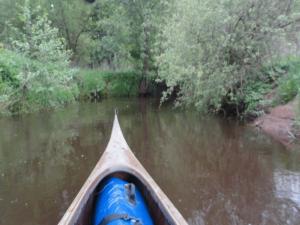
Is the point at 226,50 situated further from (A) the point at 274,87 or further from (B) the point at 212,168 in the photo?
(B) the point at 212,168

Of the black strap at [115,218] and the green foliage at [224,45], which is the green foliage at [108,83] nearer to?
the green foliage at [224,45]

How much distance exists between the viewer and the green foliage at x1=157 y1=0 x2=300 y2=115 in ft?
31.8

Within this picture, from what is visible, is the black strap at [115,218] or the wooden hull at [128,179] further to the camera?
the wooden hull at [128,179]

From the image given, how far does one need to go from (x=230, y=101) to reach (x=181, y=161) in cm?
493

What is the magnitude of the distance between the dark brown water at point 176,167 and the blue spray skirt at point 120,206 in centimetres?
119

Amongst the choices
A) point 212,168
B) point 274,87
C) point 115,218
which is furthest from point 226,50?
point 115,218

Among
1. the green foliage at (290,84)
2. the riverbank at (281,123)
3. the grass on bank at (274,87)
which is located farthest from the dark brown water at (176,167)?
the green foliage at (290,84)

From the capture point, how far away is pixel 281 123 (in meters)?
9.02

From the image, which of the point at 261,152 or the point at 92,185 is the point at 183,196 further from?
the point at 261,152

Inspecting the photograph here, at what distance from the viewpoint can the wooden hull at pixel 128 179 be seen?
289cm

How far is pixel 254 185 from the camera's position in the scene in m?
5.55

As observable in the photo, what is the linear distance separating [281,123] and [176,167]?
3889 mm

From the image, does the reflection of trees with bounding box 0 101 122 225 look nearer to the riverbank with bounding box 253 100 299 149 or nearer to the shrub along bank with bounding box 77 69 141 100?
the riverbank with bounding box 253 100 299 149

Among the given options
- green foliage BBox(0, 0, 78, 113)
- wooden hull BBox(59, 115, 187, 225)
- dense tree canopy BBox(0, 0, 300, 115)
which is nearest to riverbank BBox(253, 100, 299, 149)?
dense tree canopy BBox(0, 0, 300, 115)
